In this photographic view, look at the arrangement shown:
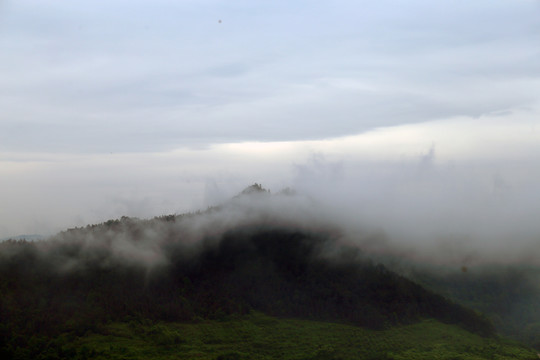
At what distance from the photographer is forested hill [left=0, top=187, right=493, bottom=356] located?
429ft

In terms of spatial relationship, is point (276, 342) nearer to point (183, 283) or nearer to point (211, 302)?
point (211, 302)

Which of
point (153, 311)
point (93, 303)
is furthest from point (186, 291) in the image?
point (93, 303)

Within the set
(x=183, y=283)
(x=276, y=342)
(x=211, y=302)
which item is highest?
(x=183, y=283)

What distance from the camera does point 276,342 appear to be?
13625 centimetres

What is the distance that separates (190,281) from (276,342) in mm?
41387

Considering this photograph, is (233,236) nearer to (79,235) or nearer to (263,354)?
(79,235)

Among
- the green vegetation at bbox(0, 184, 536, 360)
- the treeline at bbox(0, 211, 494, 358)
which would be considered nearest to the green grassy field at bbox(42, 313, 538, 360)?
the green vegetation at bbox(0, 184, 536, 360)

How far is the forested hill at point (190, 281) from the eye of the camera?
131 meters

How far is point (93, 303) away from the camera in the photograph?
132 m

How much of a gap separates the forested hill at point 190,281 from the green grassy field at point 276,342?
5.18 metres

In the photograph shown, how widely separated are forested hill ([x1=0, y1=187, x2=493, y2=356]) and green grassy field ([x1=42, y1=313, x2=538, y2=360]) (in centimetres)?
518

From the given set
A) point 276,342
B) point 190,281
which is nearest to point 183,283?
point 190,281

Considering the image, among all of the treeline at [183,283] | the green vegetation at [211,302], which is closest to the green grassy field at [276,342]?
the green vegetation at [211,302]

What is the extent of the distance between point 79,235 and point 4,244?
23290 millimetres
